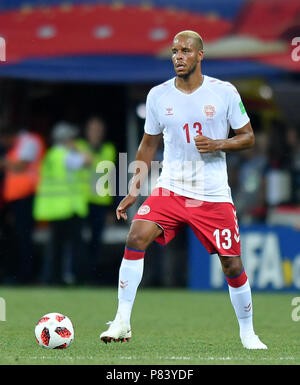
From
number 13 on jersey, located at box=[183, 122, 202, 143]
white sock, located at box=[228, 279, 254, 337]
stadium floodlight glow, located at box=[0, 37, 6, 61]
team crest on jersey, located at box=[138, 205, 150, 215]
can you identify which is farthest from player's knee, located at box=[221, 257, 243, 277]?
stadium floodlight glow, located at box=[0, 37, 6, 61]

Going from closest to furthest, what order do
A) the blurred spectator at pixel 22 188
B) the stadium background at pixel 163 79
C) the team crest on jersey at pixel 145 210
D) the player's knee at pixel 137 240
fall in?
the player's knee at pixel 137 240, the team crest on jersey at pixel 145 210, the stadium background at pixel 163 79, the blurred spectator at pixel 22 188

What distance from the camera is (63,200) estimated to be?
45.9ft

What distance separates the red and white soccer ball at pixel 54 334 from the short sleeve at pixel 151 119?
1.56m

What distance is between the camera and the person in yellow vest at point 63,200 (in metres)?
13.9

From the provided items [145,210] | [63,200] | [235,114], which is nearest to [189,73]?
[235,114]

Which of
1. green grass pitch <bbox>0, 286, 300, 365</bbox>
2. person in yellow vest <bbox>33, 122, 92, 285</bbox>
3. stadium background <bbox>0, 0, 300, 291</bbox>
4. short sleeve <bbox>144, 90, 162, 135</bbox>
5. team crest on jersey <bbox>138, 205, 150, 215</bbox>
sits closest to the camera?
green grass pitch <bbox>0, 286, 300, 365</bbox>

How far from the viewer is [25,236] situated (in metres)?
14.0

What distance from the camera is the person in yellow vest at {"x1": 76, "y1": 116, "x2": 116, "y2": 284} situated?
1391cm

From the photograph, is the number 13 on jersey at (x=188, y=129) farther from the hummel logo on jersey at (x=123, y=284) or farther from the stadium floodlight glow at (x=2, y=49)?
the stadium floodlight glow at (x=2, y=49)

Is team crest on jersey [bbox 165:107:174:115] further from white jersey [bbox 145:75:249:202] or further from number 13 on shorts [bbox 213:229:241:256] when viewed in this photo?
number 13 on shorts [bbox 213:229:241:256]

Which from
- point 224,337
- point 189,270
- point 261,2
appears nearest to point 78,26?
point 261,2

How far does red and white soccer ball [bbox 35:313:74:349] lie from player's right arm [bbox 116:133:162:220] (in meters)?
0.95

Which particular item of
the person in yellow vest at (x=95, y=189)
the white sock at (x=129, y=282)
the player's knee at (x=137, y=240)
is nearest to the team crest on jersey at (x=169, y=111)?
the player's knee at (x=137, y=240)
